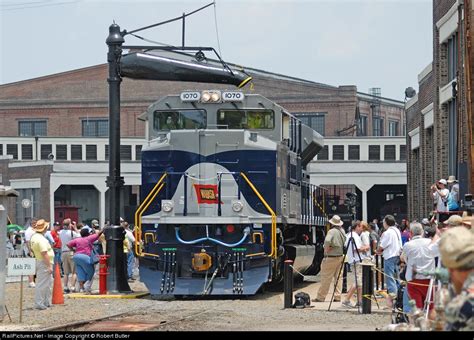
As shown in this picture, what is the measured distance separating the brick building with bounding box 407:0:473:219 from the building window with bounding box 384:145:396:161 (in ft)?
62.7

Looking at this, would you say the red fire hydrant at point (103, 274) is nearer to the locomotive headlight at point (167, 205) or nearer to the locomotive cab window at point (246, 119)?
the locomotive headlight at point (167, 205)

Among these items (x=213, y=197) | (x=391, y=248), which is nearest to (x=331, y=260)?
(x=391, y=248)

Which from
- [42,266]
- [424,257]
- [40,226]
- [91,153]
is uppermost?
[91,153]

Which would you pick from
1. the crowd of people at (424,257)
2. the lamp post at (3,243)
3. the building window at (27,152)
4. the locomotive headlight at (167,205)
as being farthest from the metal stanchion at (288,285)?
the building window at (27,152)

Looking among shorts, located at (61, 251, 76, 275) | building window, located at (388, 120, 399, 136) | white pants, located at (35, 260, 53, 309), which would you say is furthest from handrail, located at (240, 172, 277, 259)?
building window, located at (388, 120, 399, 136)

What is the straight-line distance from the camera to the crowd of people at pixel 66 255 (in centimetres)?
1964

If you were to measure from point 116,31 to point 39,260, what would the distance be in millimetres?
6174

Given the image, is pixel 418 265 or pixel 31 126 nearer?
pixel 418 265

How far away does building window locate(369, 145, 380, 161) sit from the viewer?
219 feet

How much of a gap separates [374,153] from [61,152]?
20229 mm

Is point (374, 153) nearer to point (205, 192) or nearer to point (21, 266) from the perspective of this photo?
point (205, 192)

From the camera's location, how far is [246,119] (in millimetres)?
23016

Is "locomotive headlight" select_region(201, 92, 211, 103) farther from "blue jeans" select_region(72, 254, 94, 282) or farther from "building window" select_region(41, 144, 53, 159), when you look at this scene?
"building window" select_region(41, 144, 53, 159)

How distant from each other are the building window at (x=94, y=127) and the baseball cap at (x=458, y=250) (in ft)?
228
